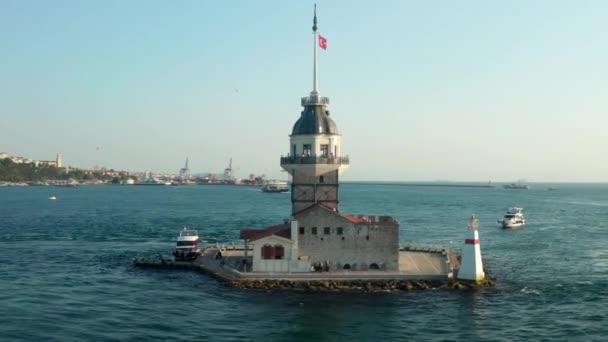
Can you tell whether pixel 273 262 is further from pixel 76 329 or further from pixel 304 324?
pixel 76 329

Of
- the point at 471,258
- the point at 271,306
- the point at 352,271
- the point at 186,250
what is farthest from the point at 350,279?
the point at 186,250

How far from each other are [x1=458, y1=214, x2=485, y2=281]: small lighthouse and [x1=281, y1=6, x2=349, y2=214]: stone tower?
11539 mm

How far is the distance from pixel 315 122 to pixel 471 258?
1723 cm

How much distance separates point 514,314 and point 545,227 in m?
71.4

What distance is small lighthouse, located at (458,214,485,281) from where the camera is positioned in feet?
158

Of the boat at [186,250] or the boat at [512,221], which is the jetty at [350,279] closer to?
the boat at [186,250]

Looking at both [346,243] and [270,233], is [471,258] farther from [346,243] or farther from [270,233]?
[270,233]

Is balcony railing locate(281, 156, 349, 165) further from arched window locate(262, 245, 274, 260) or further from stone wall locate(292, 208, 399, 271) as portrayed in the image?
arched window locate(262, 245, 274, 260)

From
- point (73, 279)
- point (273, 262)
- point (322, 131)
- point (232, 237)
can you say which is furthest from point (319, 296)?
point (232, 237)

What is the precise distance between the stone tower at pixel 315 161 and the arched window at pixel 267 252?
5.48 m

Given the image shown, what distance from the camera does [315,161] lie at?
5281 cm

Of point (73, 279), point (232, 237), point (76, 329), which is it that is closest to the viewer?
point (76, 329)

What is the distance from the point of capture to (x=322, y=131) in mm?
53594

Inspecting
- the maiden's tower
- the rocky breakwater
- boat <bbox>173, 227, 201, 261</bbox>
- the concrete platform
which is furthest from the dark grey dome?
boat <bbox>173, 227, 201, 261</bbox>
